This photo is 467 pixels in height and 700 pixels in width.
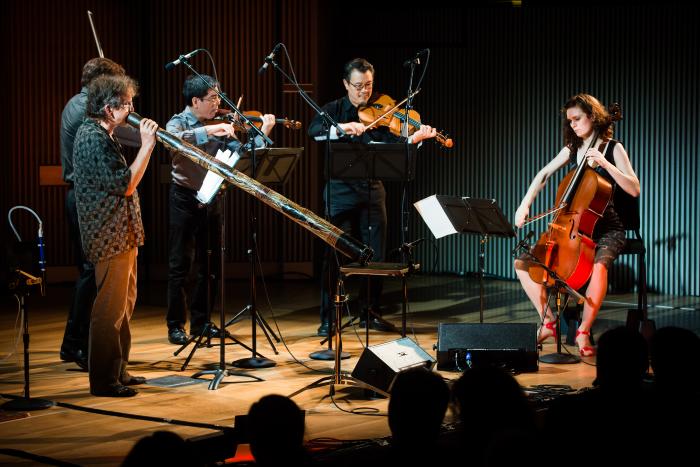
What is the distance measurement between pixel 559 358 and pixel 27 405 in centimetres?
309

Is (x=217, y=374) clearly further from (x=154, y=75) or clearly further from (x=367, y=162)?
(x=154, y=75)

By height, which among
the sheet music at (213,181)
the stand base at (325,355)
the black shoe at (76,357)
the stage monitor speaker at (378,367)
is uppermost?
the sheet music at (213,181)

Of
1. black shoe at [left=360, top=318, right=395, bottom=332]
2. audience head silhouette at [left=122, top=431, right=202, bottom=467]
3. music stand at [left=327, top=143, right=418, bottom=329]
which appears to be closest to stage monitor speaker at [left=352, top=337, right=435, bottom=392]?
music stand at [left=327, top=143, right=418, bottom=329]

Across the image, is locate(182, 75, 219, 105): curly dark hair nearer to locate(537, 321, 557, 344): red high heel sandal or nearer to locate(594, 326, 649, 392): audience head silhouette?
locate(537, 321, 557, 344): red high heel sandal

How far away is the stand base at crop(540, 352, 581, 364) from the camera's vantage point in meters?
5.65

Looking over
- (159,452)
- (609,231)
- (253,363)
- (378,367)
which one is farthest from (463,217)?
(159,452)

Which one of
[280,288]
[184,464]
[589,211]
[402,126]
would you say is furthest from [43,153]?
[184,464]

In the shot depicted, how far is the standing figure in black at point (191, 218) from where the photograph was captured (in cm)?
604

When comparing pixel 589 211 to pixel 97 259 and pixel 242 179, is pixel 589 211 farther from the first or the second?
pixel 97 259

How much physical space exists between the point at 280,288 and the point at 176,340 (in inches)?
113

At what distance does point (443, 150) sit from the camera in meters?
9.86

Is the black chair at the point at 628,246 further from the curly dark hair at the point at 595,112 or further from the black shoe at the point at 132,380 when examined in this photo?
the black shoe at the point at 132,380

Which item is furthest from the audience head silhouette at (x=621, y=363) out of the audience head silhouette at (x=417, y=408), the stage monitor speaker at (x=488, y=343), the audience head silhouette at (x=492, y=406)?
the stage monitor speaker at (x=488, y=343)

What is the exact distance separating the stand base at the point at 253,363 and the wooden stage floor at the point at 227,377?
0.05 metres
